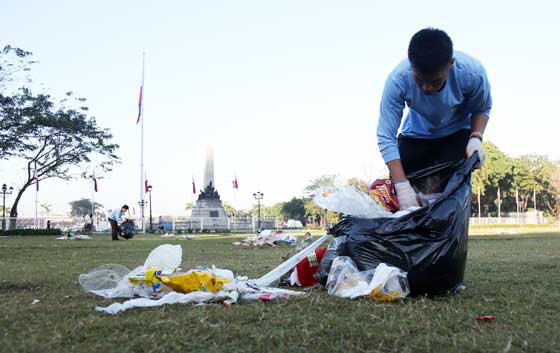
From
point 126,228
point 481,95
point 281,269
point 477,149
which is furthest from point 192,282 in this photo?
point 126,228

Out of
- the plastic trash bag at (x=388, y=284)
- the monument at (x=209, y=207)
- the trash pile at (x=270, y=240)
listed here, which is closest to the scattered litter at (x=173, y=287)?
the plastic trash bag at (x=388, y=284)

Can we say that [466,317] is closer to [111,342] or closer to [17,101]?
[111,342]

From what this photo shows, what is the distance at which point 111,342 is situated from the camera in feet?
5.96

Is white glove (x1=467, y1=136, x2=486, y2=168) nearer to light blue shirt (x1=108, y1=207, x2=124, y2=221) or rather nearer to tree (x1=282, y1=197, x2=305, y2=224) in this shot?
light blue shirt (x1=108, y1=207, x2=124, y2=221)

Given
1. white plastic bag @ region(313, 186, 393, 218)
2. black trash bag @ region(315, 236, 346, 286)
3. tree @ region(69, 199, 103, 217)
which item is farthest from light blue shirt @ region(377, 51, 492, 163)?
tree @ region(69, 199, 103, 217)

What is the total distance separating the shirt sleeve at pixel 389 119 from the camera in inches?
125

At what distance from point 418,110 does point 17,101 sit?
86.8ft

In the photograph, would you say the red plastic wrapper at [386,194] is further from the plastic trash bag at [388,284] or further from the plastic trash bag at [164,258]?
the plastic trash bag at [164,258]

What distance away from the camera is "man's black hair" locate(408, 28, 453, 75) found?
2697 mm

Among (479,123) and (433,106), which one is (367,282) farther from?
(479,123)

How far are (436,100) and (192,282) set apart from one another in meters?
1.75

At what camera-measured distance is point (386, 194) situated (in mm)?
3488

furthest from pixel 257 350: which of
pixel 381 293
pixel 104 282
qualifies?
pixel 104 282

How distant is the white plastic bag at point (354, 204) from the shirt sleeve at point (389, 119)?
28 centimetres
